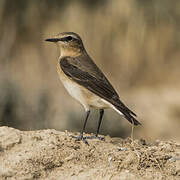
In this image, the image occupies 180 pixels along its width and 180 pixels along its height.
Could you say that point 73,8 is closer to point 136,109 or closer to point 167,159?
point 136,109

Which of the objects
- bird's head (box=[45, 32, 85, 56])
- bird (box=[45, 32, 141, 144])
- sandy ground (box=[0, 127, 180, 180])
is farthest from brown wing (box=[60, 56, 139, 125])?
sandy ground (box=[0, 127, 180, 180])

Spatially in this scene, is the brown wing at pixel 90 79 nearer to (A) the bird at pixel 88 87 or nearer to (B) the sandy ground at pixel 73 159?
(A) the bird at pixel 88 87

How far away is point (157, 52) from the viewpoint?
18672 millimetres

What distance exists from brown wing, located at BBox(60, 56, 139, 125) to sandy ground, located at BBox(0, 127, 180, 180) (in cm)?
103

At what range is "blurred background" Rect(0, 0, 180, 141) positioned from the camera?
17969 millimetres

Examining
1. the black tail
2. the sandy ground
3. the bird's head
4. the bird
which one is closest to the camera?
the sandy ground

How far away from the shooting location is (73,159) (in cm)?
705

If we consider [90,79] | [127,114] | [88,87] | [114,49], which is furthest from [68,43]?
[114,49]

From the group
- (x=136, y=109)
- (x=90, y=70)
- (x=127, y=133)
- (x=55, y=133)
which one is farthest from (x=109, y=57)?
(x=55, y=133)

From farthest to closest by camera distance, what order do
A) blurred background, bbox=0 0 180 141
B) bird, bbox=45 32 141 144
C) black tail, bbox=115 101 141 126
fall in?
blurred background, bbox=0 0 180 141 < bird, bbox=45 32 141 144 < black tail, bbox=115 101 141 126

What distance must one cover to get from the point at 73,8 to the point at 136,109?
3767 mm

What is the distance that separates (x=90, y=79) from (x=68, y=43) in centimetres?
90

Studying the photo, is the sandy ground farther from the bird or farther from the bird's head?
the bird's head

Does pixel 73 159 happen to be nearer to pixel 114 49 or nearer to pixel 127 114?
pixel 127 114
